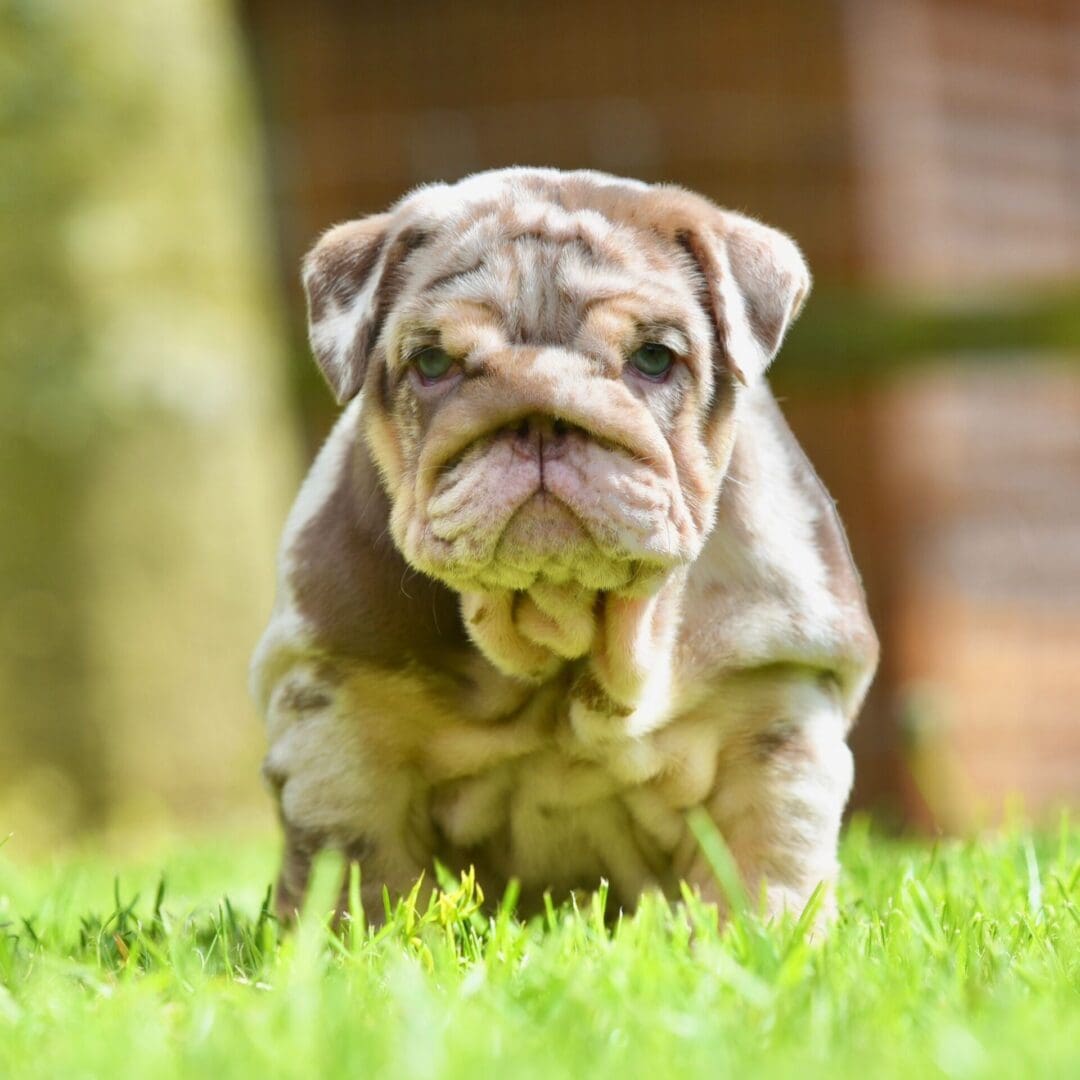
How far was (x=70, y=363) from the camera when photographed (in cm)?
600

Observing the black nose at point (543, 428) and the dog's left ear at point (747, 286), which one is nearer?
the black nose at point (543, 428)

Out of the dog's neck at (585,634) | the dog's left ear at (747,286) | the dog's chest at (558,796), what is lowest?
the dog's chest at (558,796)

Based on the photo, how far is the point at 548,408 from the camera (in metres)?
2.84

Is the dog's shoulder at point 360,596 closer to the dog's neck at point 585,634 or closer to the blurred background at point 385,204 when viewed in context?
the dog's neck at point 585,634

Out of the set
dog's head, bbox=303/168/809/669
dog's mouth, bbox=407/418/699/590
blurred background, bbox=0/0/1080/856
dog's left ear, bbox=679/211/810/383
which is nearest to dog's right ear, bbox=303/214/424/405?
dog's head, bbox=303/168/809/669

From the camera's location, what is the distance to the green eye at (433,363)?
3.02m

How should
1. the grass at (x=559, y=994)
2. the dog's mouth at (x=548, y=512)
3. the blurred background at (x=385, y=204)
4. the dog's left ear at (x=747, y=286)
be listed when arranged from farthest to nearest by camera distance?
the blurred background at (x=385, y=204), the dog's left ear at (x=747, y=286), the dog's mouth at (x=548, y=512), the grass at (x=559, y=994)

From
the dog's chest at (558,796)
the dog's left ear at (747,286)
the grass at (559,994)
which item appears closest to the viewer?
the grass at (559,994)

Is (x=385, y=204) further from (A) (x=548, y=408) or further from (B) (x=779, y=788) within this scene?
(A) (x=548, y=408)

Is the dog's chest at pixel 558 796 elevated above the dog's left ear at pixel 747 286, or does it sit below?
below

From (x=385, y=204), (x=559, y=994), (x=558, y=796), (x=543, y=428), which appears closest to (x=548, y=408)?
(x=543, y=428)

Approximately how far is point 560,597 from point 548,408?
13.3 inches

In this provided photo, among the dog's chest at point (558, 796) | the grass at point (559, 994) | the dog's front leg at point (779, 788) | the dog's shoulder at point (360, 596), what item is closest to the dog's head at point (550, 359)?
the dog's shoulder at point (360, 596)

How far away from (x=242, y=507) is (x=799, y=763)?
11.4 feet
